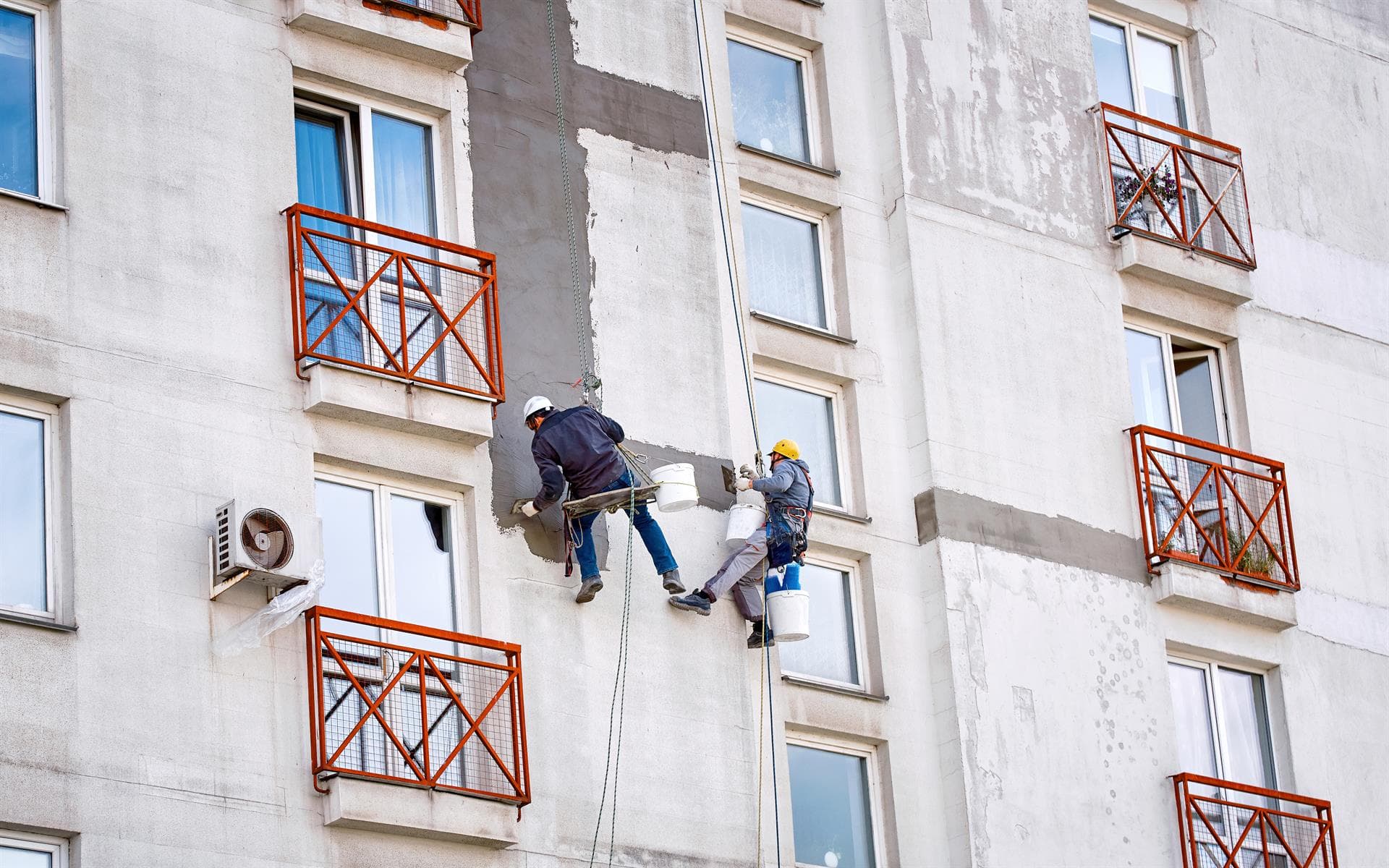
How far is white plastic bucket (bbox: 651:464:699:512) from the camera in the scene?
20469 mm

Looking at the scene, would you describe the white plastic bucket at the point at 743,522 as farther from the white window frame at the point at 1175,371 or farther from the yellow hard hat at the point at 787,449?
the white window frame at the point at 1175,371

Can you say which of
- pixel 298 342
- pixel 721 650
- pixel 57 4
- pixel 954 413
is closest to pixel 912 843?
pixel 721 650

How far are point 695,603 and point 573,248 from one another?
3233mm

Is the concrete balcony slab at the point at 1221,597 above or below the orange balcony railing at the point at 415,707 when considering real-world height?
above

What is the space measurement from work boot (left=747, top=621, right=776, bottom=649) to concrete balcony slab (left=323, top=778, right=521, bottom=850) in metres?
3.03

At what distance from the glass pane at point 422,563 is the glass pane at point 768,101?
5.69 metres

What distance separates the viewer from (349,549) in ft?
64.1

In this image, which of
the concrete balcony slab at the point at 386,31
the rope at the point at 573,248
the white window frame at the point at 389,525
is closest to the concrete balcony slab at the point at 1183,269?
the rope at the point at 573,248

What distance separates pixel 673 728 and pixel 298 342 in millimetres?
4206

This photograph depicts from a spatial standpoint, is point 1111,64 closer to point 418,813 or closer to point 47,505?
point 418,813

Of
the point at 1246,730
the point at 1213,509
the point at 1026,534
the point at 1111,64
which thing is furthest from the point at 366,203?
the point at 1246,730

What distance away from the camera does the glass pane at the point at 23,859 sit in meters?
16.8

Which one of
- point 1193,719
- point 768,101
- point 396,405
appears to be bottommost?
point 1193,719

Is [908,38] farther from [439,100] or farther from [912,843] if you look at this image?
[912,843]
